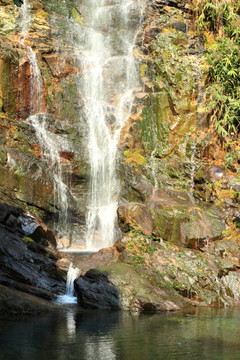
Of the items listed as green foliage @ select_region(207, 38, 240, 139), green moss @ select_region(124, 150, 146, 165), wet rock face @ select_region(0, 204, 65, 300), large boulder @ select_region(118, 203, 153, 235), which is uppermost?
green foliage @ select_region(207, 38, 240, 139)

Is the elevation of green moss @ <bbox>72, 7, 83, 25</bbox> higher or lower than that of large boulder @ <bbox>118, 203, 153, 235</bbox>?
higher

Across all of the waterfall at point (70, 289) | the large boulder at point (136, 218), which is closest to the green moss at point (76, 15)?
the large boulder at point (136, 218)

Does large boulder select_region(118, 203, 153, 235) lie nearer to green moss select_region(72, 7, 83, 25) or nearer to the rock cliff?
the rock cliff

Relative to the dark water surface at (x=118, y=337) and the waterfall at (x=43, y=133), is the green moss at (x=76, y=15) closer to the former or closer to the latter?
the waterfall at (x=43, y=133)

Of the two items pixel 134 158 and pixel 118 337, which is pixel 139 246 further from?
pixel 118 337

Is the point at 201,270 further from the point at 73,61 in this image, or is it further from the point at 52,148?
the point at 73,61

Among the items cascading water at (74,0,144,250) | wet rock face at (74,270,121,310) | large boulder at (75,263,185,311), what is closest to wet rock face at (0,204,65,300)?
wet rock face at (74,270,121,310)

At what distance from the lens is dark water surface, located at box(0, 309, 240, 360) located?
608 centimetres

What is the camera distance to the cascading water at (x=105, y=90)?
17.4m

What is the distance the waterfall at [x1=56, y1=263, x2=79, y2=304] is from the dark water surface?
1050mm

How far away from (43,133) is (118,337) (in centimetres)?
1258

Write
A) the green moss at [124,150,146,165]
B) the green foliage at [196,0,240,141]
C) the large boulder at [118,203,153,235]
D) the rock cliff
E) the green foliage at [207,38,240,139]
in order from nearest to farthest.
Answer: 1. the rock cliff
2. the large boulder at [118,203,153,235]
3. the green moss at [124,150,146,165]
4. the green foliage at [207,38,240,139]
5. the green foliage at [196,0,240,141]

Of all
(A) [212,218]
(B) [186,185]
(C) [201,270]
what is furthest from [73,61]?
Answer: (C) [201,270]

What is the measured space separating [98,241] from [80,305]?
5832 millimetres
